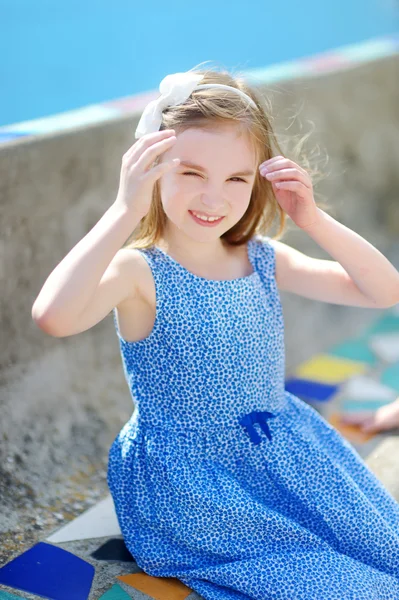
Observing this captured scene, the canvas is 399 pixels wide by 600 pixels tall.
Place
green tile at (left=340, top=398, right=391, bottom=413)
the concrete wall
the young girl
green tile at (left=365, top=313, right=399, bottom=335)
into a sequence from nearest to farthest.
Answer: the young girl
the concrete wall
green tile at (left=340, top=398, right=391, bottom=413)
green tile at (left=365, top=313, right=399, bottom=335)

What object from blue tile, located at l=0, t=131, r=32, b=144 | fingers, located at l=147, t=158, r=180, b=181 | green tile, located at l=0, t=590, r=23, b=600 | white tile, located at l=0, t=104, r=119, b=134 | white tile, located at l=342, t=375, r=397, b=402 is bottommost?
green tile, located at l=0, t=590, r=23, b=600

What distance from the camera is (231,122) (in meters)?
1.70

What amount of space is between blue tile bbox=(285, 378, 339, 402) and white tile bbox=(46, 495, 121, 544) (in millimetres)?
907

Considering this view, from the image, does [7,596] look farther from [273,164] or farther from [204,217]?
[273,164]

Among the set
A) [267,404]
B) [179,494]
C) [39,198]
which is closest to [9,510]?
[179,494]

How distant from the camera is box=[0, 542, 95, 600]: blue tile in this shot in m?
1.70

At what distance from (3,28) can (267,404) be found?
4854mm

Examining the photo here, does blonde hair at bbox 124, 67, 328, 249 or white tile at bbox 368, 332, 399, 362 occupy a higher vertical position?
blonde hair at bbox 124, 67, 328, 249

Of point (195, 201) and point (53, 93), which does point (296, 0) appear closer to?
point (53, 93)

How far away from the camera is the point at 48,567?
1792 mm

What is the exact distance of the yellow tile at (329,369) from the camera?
2865 millimetres

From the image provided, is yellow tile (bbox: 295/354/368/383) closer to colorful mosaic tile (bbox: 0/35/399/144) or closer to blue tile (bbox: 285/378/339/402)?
blue tile (bbox: 285/378/339/402)

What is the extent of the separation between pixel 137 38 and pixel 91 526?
518 centimetres

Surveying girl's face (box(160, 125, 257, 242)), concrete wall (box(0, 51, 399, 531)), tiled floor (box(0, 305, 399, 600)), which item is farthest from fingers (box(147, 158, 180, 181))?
tiled floor (box(0, 305, 399, 600))
